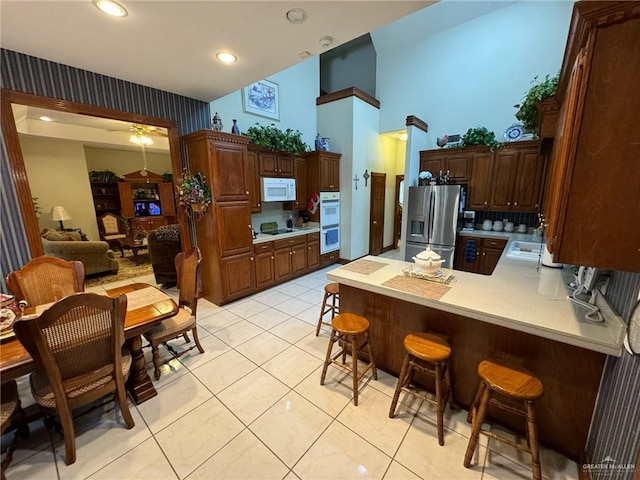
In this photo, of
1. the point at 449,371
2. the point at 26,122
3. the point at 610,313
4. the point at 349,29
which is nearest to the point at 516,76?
the point at 349,29

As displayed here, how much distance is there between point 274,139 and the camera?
4328mm

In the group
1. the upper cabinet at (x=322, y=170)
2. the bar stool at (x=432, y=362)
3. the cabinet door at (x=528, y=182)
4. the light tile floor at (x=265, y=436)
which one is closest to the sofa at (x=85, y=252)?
the light tile floor at (x=265, y=436)

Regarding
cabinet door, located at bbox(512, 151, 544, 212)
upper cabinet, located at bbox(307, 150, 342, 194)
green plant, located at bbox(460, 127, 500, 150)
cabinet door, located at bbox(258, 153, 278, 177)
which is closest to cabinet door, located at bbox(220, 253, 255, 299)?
cabinet door, located at bbox(258, 153, 278, 177)

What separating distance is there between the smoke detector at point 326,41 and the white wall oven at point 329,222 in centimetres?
284

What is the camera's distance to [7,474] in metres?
1.51

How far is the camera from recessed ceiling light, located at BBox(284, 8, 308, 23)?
1.85 meters

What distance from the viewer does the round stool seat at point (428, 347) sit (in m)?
1.62

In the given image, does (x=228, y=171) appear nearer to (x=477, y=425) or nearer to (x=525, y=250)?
(x=477, y=425)

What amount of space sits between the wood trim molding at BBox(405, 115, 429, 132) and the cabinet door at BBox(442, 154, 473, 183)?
0.83m

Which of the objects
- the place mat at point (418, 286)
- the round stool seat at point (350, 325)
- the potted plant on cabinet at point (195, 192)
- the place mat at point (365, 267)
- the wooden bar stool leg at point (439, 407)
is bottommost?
the wooden bar stool leg at point (439, 407)

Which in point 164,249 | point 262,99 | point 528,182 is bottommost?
point 164,249

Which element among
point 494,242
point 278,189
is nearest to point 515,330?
point 494,242

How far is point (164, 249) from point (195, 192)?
5.29 feet

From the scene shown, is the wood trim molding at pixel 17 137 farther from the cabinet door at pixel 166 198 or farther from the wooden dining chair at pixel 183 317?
the cabinet door at pixel 166 198
